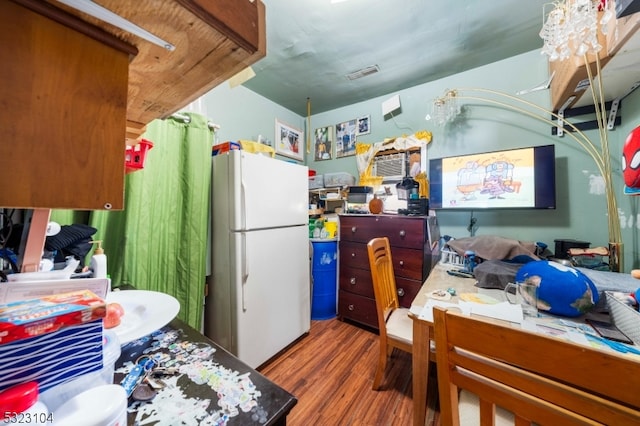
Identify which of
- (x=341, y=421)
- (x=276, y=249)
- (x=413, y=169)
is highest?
(x=413, y=169)

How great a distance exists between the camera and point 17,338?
325 millimetres

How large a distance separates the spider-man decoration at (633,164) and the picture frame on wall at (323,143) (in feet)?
7.47

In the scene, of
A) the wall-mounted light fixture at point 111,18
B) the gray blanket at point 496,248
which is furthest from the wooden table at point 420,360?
the wall-mounted light fixture at point 111,18

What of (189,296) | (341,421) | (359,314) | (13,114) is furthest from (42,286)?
(359,314)

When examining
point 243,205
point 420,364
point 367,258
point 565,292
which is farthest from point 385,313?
point 243,205

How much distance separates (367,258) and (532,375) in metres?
1.61

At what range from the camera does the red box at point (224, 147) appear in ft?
5.41

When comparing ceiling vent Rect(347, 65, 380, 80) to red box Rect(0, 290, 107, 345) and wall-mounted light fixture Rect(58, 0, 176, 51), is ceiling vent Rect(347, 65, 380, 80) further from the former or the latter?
red box Rect(0, 290, 107, 345)

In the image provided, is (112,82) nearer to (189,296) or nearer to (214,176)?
(214,176)

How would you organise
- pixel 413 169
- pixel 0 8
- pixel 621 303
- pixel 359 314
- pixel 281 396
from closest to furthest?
pixel 0 8
pixel 281 396
pixel 621 303
pixel 359 314
pixel 413 169

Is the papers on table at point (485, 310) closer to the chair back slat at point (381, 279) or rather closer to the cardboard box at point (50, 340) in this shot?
the chair back slat at point (381, 279)

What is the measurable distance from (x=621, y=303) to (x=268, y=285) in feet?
5.67

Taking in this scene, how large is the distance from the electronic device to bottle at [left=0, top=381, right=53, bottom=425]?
1460mm

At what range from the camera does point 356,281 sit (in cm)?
216
